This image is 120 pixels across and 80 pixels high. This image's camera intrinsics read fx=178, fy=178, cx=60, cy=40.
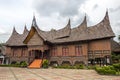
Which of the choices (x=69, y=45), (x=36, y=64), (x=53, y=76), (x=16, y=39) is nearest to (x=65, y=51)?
(x=69, y=45)

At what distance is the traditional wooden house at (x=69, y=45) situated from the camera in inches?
904

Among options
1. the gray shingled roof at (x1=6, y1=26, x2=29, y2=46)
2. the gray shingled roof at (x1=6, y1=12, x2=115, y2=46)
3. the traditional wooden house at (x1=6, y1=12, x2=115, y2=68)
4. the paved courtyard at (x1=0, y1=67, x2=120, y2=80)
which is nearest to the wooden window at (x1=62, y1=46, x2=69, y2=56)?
the traditional wooden house at (x1=6, y1=12, x2=115, y2=68)

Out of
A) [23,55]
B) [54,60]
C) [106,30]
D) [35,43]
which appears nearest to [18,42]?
[23,55]

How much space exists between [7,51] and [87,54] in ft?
54.1

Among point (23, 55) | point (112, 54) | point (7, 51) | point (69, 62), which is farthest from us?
point (7, 51)

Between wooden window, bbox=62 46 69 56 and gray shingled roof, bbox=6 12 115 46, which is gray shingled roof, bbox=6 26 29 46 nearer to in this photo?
gray shingled roof, bbox=6 12 115 46

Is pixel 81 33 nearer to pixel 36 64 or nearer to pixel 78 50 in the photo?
pixel 78 50

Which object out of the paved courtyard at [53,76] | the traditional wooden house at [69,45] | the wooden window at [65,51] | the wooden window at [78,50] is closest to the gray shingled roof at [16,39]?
the traditional wooden house at [69,45]

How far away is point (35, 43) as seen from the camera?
90.0 ft

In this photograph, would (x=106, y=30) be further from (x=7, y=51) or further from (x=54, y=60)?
(x=7, y=51)

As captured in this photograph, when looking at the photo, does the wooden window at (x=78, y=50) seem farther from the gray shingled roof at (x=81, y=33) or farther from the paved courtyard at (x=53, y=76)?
the paved courtyard at (x=53, y=76)

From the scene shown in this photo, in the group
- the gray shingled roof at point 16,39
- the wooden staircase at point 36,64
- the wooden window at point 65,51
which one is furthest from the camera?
the gray shingled roof at point 16,39

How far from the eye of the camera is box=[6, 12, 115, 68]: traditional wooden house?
75.4 ft

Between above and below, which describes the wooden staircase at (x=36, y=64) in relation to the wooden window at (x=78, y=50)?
below
